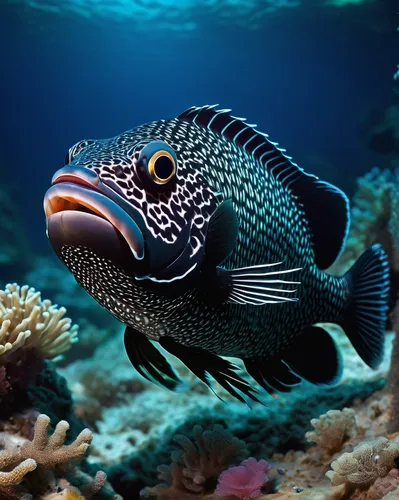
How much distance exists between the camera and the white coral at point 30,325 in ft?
11.4

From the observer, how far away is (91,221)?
194 cm

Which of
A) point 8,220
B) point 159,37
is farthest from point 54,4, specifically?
point 8,220

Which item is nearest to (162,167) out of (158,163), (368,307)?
(158,163)

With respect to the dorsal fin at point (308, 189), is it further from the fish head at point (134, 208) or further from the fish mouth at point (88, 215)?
the fish mouth at point (88, 215)

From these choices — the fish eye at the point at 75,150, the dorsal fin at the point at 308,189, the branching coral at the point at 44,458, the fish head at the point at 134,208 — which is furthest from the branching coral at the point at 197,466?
the fish eye at the point at 75,150

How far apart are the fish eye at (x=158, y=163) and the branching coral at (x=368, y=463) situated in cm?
183

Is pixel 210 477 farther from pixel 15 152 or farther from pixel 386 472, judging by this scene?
pixel 15 152

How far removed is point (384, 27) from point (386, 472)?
29161 mm

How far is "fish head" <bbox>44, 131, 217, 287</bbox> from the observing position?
1.97 meters

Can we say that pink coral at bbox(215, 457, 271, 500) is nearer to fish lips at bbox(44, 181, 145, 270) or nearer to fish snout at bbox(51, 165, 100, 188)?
fish lips at bbox(44, 181, 145, 270)

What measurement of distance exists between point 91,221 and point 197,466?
7.80ft

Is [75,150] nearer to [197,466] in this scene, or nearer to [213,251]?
[213,251]

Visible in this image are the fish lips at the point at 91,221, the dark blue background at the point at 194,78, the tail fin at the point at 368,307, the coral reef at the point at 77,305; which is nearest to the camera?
Result: the fish lips at the point at 91,221

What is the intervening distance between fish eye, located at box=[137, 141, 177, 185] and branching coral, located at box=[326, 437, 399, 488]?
183cm
